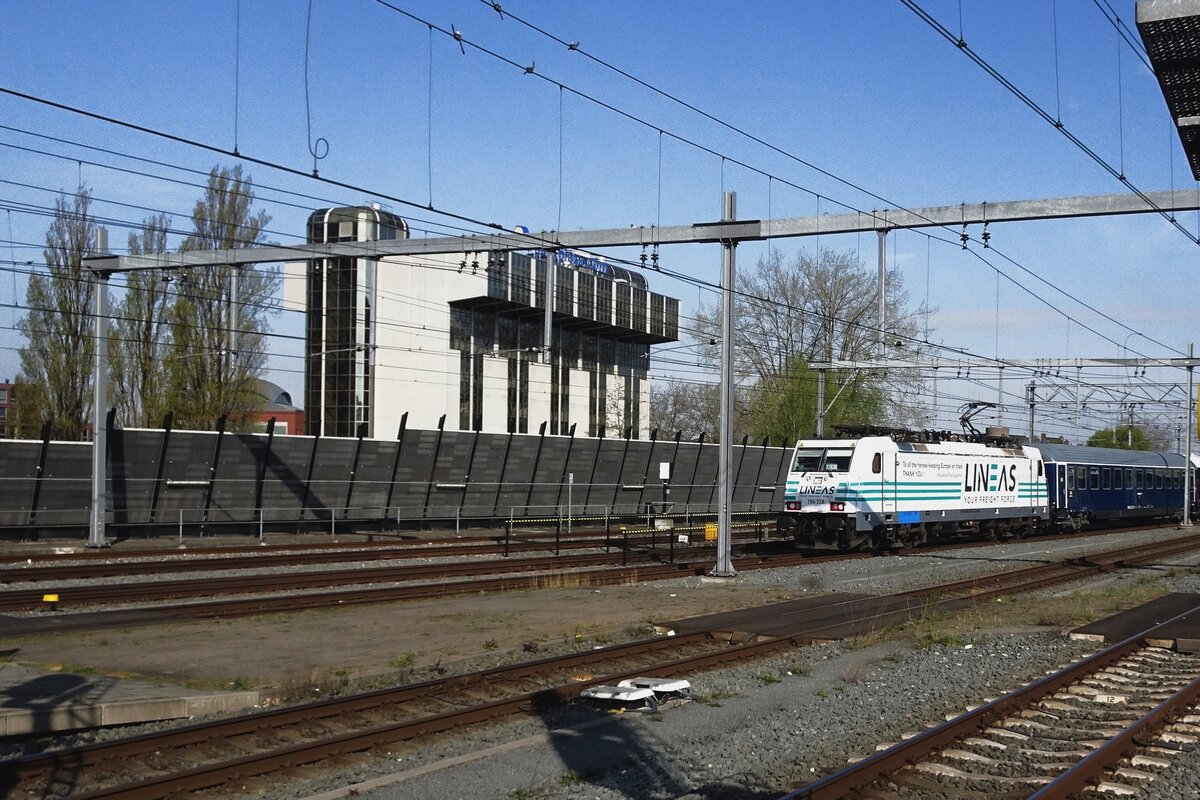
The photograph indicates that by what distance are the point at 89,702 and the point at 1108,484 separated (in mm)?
44642

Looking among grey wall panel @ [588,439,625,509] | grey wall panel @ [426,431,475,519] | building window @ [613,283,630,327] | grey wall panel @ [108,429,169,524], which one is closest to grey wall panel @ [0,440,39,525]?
grey wall panel @ [108,429,169,524]

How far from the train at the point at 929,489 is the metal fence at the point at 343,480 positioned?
9.27 meters

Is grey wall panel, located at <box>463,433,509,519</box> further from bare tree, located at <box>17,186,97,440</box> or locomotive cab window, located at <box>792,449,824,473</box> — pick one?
bare tree, located at <box>17,186,97,440</box>

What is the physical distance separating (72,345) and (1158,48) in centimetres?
4143

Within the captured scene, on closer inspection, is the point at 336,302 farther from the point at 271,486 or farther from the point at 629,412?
the point at 271,486

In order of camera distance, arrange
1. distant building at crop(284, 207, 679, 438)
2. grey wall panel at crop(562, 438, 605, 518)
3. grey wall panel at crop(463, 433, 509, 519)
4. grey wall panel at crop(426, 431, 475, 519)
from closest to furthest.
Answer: grey wall panel at crop(426, 431, 475, 519) → grey wall panel at crop(463, 433, 509, 519) → grey wall panel at crop(562, 438, 605, 518) → distant building at crop(284, 207, 679, 438)

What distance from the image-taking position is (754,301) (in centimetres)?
5597

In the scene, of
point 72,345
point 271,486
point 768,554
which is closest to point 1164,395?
point 768,554

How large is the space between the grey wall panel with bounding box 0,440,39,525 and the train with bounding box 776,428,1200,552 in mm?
18874

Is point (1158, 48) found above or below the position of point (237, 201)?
below

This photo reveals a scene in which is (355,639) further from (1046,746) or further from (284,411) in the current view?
(284,411)

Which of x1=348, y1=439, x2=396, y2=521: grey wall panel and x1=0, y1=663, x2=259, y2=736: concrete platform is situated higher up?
x1=348, y1=439, x2=396, y2=521: grey wall panel

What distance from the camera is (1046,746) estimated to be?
9.19 meters

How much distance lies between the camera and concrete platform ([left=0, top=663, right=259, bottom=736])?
9195 millimetres
